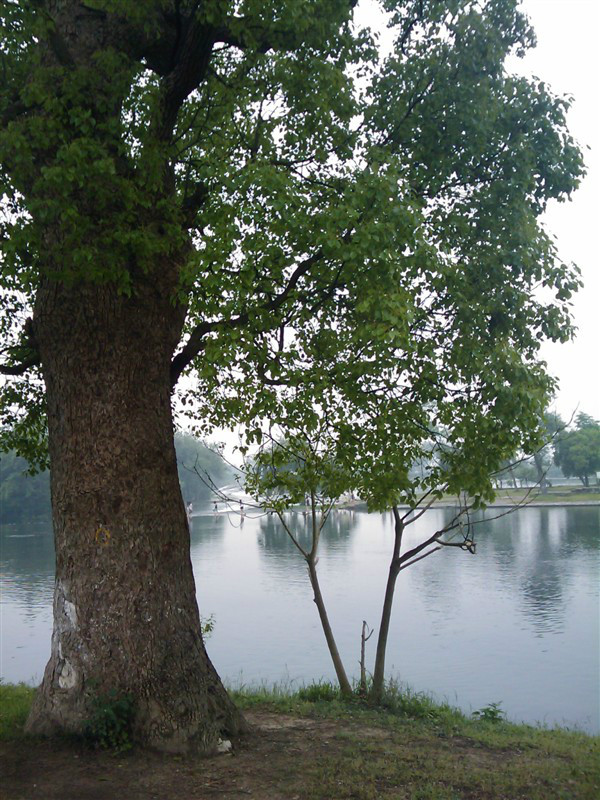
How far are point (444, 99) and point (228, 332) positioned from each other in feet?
12.1

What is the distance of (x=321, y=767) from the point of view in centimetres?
623

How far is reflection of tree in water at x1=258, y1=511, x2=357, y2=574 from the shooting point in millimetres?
36375

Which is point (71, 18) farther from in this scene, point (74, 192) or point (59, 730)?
point (59, 730)

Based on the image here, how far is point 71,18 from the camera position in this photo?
7.59 meters

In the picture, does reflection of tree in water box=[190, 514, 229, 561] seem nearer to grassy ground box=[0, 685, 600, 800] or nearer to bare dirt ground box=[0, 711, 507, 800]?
grassy ground box=[0, 685, 600, 800]

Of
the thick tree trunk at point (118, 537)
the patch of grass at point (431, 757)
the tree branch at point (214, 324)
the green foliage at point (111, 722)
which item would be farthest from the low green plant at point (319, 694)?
the tree branch at point (214, 324)

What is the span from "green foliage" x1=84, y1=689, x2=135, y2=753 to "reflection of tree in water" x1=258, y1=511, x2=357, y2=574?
2174 centimetres

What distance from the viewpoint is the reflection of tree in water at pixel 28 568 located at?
1050 inches

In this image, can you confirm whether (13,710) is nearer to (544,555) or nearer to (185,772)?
(185,772)

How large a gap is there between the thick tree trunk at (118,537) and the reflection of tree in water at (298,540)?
70.3 ft

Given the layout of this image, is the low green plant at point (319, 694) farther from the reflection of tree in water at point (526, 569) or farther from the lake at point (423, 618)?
the reflection of tree in water at point (526, 569)

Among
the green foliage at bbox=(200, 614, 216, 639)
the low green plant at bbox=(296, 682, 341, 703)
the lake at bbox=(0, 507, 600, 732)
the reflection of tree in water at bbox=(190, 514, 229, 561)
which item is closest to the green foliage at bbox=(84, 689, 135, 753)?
the green foliage at bbox=(200, 614, 216, 639)

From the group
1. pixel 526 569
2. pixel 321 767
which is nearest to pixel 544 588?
pixel 526 569

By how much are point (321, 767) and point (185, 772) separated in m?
1.09
